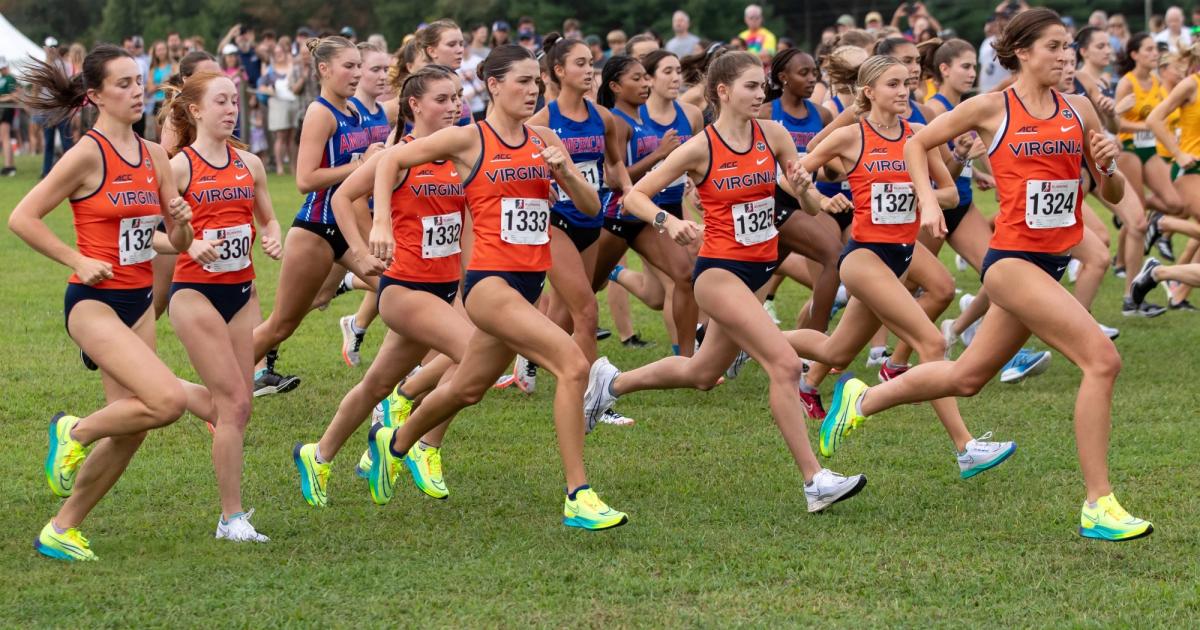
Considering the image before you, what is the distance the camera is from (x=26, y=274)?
47.3 feet

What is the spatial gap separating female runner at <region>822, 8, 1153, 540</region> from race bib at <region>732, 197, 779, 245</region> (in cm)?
78

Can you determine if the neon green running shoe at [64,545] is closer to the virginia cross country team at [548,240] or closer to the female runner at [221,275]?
the virginia cross country team at [548,240]

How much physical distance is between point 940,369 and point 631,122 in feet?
10.9

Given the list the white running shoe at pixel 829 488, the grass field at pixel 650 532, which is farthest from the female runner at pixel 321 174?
the white running shoe at pixel 829 488

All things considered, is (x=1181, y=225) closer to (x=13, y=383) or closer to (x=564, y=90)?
(x=564, y=90)

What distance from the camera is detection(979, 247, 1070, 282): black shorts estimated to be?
6047mm

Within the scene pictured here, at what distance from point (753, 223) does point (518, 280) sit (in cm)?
120

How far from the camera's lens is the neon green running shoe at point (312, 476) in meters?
6.68

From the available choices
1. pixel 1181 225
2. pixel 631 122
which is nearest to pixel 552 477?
pixel 631 122

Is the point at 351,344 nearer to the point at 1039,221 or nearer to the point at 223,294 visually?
the point at 223,294

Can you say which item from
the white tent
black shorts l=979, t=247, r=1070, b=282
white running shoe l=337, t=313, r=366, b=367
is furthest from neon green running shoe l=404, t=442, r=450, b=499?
the white tent

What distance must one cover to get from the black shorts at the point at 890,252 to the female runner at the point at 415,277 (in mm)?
1968

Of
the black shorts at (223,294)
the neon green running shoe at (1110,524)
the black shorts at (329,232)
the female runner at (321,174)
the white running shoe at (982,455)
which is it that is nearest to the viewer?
the neon green running shoe at (1110,524)

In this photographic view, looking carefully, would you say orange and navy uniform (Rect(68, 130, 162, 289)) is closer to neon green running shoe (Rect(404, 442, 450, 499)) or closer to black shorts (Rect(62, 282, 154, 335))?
black shorts (Rect(62, 282, 154, 335))
